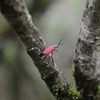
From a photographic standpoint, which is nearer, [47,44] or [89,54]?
[89,54]

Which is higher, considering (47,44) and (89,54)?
(47,44)

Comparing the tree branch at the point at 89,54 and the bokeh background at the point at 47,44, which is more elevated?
the bokeh background at the point at 47,44

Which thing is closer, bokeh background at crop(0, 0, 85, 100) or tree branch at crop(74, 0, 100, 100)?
tree branch at crop(74, 0, 100, 100)

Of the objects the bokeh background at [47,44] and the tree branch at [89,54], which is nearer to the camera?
the tree branch at [89,54]

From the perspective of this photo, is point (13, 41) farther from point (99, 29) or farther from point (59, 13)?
point (99, 29)

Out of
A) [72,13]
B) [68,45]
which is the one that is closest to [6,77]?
[68,45]
